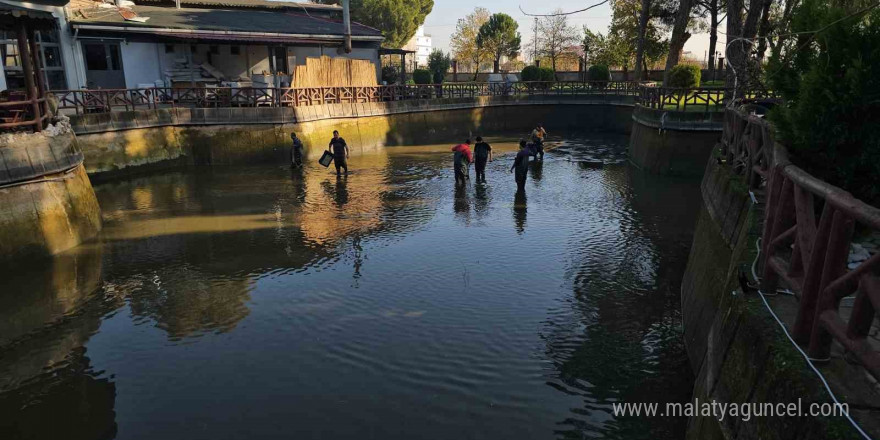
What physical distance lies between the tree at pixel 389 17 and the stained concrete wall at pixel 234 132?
41.3 m

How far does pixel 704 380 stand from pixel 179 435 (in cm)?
525

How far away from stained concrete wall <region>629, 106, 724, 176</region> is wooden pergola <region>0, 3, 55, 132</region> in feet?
61.0

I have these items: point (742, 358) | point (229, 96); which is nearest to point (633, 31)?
point (229, 96)

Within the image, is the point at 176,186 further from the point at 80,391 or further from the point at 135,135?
the point at 80,391

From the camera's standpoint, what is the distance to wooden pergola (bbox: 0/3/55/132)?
11.8m

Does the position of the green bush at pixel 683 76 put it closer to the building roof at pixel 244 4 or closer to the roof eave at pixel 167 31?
the roof eave at pixel 167 31

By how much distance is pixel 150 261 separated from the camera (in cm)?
1155

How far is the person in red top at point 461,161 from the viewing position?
57.4 feet

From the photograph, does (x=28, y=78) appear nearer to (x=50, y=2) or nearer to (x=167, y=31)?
(x=50, y=2)

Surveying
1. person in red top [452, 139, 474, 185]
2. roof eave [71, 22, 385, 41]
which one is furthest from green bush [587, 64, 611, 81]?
person in red top [452, 139, 474, 185]

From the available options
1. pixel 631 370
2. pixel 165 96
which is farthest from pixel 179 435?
pixel 165 96

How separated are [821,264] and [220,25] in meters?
31.4

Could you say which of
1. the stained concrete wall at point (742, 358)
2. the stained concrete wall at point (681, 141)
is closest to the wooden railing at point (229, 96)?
the stained concrete wall at point (681, 141)

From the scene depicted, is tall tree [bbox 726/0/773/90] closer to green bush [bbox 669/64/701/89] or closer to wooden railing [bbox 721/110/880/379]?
green bush [bbox 669/64/701/89]
